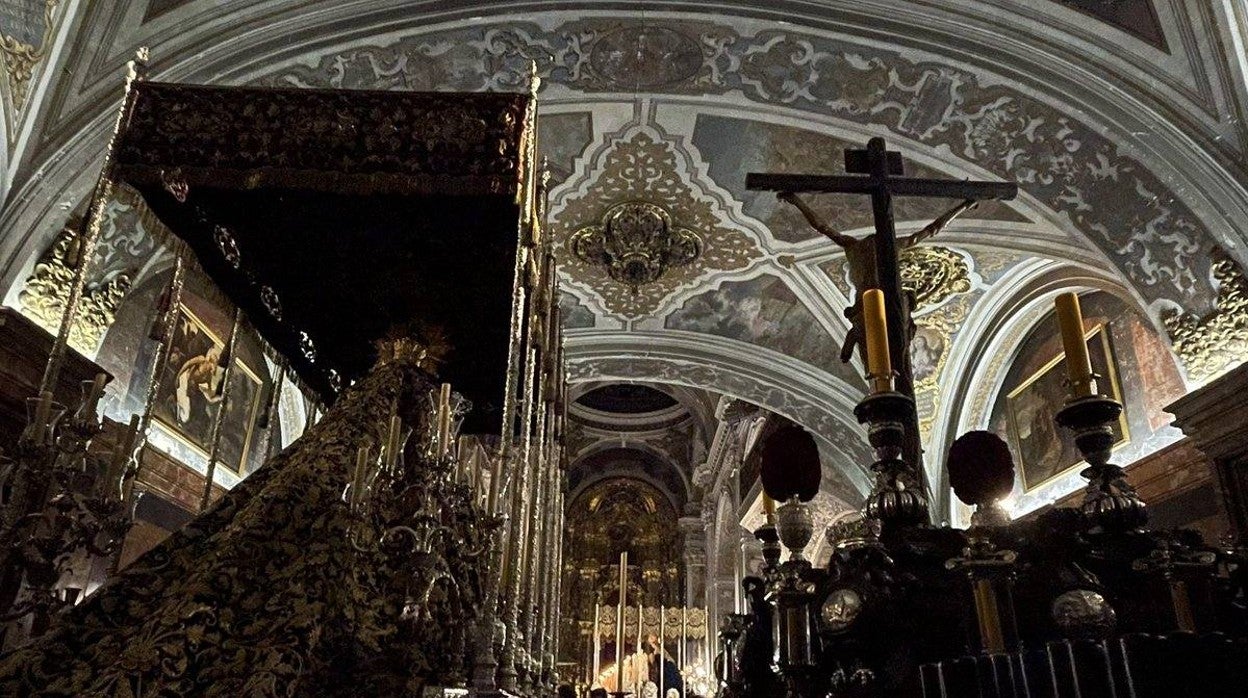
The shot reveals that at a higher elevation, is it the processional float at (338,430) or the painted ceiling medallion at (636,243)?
the painted ceiling medallion at (636,243)

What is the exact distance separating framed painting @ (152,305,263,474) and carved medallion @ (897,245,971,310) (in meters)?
5.95

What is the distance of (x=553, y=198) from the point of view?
24.6ft

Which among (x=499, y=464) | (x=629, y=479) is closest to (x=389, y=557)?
(x=499, y=464)

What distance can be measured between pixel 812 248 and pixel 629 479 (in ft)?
39.9

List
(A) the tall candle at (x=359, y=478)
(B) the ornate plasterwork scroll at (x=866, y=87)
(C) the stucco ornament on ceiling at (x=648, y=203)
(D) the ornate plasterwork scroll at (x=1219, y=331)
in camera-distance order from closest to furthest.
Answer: (A) the tall candle at (x=359, y=478)
(D) the ornate plasterwork scroll at (x=1219, y=331)
(B) the ornate plasterwork scroll at (x=866, y=87)
(C) the stucco ornament on ceiling at (x=648, y=203)

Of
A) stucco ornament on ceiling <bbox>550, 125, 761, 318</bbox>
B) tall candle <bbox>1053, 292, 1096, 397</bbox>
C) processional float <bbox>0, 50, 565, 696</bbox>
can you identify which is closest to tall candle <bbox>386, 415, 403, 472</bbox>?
processional float <bbox>0, 50, 565, 696</bbox>

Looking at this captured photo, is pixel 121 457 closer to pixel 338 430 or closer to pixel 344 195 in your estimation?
pixel 338 430

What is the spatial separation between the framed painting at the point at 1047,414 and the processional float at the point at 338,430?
4.76m

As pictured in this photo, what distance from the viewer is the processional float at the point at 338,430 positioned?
2.33 metres

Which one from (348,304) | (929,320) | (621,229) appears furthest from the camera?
(929,320)

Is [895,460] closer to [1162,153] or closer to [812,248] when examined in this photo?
[1162,153]

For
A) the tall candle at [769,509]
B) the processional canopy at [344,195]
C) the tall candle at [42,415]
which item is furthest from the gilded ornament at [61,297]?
the tall candle at [769,509]

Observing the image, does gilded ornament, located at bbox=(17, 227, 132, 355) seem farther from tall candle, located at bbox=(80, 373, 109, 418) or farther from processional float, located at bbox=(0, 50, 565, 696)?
tall candle, located at bbox=(80, 373, 109, 418)

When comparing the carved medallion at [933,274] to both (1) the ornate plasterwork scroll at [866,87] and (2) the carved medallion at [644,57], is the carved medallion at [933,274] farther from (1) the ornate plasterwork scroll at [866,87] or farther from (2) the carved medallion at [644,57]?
(2) the carved medallion at [644,57]
